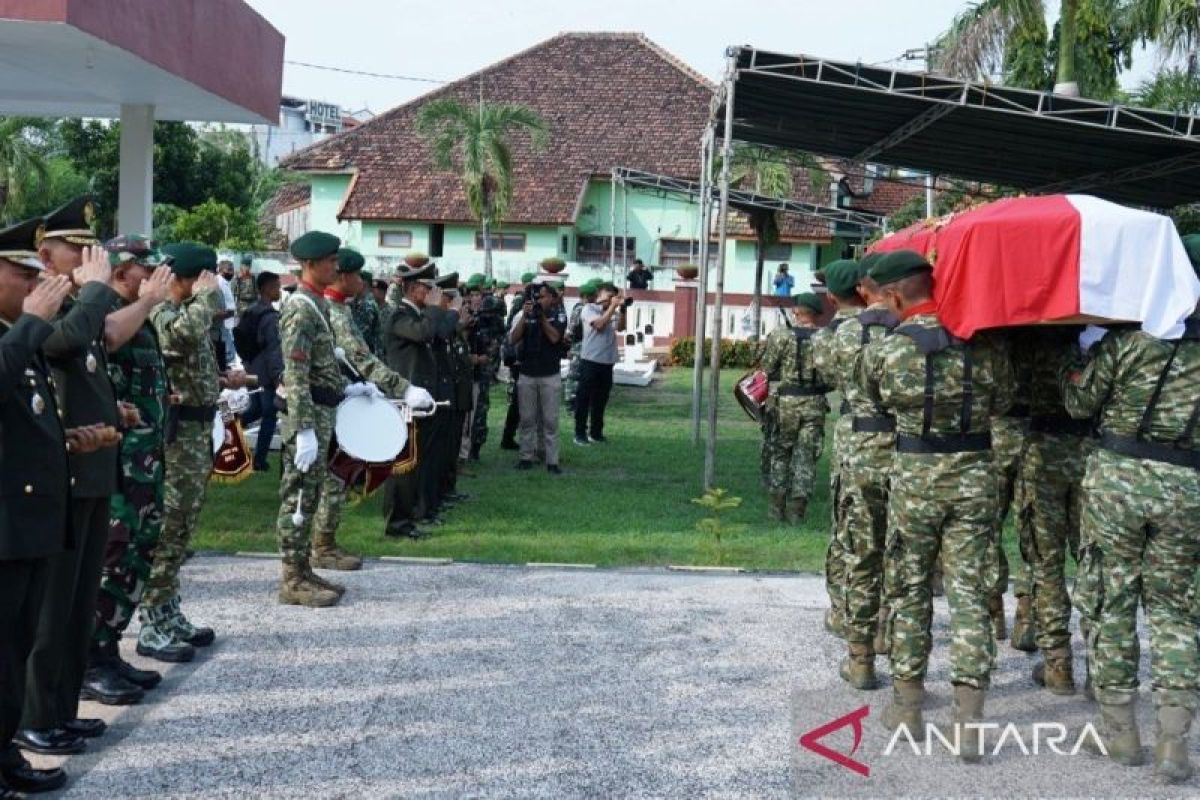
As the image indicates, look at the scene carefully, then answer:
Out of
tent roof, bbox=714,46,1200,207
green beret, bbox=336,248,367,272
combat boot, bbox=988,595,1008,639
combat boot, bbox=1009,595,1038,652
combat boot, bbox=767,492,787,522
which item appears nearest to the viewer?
combat boot, bbox=1009,595,1038,652

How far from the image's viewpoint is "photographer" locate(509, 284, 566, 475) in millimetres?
13039

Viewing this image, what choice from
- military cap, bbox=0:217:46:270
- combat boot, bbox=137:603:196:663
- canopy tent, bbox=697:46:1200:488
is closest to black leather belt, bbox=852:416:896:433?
combat boot, bbox=137:603:196:663

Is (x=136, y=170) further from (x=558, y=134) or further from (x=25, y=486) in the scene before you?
(x=558, y=134)

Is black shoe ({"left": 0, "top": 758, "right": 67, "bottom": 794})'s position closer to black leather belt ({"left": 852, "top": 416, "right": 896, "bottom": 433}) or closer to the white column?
black leather belt ({"left": 852, "top": 416, "right": 896, "bottom": 433})

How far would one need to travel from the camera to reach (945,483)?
5344 millimetres

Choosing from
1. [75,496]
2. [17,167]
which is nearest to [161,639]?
[75,496]

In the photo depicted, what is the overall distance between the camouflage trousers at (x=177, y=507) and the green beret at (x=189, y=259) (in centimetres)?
73

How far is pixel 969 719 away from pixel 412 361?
221 inches

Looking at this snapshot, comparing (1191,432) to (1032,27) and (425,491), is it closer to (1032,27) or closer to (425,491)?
(425,491)

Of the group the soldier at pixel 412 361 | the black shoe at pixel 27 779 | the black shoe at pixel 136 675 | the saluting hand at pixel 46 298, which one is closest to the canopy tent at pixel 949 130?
the soldier at pixel 412 361

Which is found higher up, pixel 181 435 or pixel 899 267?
pixel 899 267

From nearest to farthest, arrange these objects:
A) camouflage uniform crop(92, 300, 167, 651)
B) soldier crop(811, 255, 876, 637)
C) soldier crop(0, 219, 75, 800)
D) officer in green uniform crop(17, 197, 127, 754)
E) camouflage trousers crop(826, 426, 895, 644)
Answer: soldier crop(0, 219, 75, 800) → officer in green uniform crop(17, 197, 127, 754) → camouflage uniform crop(92, 300, 167, 651) → camouflage trousers crop(826, 426, 895, 644) → soldier crop(811, 255, 876, 637)

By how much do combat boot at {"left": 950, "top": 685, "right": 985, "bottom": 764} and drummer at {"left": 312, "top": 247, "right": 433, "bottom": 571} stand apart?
4035mm

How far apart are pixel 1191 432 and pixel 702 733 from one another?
2.24 m
